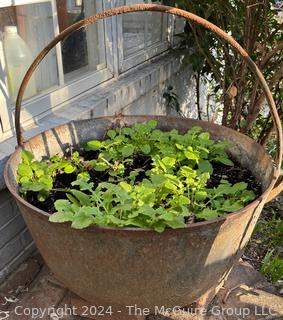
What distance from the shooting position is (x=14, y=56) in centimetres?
169

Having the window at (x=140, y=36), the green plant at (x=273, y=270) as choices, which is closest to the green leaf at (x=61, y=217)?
the green plant at (x=273, y=270)

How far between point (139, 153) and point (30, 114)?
0.59m

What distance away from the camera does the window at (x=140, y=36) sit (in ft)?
8.20

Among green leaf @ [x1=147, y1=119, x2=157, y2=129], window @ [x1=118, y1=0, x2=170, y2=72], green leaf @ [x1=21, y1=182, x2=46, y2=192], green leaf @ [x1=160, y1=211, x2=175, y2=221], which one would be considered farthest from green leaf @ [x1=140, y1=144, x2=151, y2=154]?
window @ [x1=118, y1=0, x2=170, y2=72]

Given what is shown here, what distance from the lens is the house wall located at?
1.64 metres

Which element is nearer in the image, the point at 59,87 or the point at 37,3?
the point at 37,3

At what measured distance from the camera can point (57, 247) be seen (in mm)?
1157

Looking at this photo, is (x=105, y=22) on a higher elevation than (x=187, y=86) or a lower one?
higher

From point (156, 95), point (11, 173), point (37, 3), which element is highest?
point (37, 3)

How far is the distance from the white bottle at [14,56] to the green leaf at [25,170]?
1.71 feet

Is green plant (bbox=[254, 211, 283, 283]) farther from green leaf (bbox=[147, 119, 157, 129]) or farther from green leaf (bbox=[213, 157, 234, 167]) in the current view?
green leaf (bbox=[147, 119, 157, 129])

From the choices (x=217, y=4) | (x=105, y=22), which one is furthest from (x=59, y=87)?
(x=217, y=4)

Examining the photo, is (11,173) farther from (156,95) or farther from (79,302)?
(156,95)

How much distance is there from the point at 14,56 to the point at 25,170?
25.3 inches
